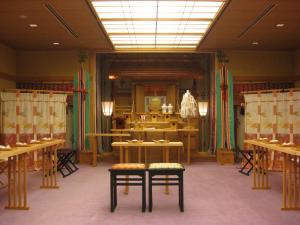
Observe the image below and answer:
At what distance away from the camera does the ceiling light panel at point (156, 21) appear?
20.0ft

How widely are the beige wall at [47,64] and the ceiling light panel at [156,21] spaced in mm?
1343

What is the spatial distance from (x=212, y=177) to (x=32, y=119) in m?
4.24

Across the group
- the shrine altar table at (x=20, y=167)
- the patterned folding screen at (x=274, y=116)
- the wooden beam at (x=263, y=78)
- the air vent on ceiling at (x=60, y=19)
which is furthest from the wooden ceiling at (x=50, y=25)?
the patterned folding screen at (x=274, y=116)

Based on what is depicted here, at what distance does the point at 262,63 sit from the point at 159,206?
621 centimetres

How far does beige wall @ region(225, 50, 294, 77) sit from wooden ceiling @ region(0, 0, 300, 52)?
1.06 feet

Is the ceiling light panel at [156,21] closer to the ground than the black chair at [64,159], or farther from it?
farther from it

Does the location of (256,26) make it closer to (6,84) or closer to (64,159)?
(64,159)

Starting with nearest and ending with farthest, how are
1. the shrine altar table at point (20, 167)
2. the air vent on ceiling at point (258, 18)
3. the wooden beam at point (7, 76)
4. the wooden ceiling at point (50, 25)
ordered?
the shrine altar table at point (20, 167), the wooden ceiling at point (50, 25), the air vent on ceiling at point (258, 18), the wooden beam at point (7, 76)

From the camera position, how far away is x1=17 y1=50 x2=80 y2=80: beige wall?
9.34 metres

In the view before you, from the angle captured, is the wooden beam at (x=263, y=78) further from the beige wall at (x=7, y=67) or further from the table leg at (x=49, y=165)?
the beige wall at (x=7, y=67)

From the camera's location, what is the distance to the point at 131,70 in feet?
35.9

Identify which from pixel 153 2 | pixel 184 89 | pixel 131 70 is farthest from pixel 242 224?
pixel 184 89

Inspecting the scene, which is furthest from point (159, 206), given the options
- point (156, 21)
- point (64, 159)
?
point (156, 21)

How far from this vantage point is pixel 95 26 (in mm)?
7102
